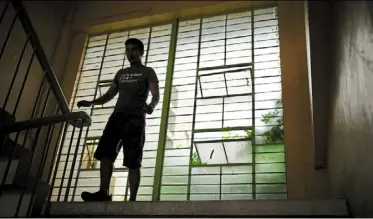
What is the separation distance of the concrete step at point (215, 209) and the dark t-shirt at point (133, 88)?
868mm

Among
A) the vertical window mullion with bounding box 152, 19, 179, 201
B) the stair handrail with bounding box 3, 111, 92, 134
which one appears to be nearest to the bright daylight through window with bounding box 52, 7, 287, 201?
the vertical window mullion with bounding box 152, 19, 179, 201

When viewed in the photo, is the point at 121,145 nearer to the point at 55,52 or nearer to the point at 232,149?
the point at 232,149

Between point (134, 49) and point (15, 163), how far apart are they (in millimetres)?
1259

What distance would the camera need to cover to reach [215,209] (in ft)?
6.01

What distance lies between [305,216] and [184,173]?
6.16ft

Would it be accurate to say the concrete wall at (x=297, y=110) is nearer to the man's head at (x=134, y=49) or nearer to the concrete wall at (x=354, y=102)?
the concrete wall at (x=354, y=102)

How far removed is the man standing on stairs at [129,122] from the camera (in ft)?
8.21

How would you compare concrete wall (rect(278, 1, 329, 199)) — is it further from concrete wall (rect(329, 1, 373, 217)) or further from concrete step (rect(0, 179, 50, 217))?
concrete step (rect(0, 179, 50, 217))

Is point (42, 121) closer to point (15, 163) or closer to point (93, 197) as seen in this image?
point (15, 163)

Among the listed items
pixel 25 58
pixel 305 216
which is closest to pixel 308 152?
pixel 305 216

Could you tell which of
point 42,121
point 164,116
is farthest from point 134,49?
point 164,116

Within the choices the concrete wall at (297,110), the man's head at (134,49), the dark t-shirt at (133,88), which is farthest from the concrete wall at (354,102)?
the man's head at (134,49)

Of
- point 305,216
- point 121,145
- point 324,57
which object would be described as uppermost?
point 324,57

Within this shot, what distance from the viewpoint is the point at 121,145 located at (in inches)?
106
